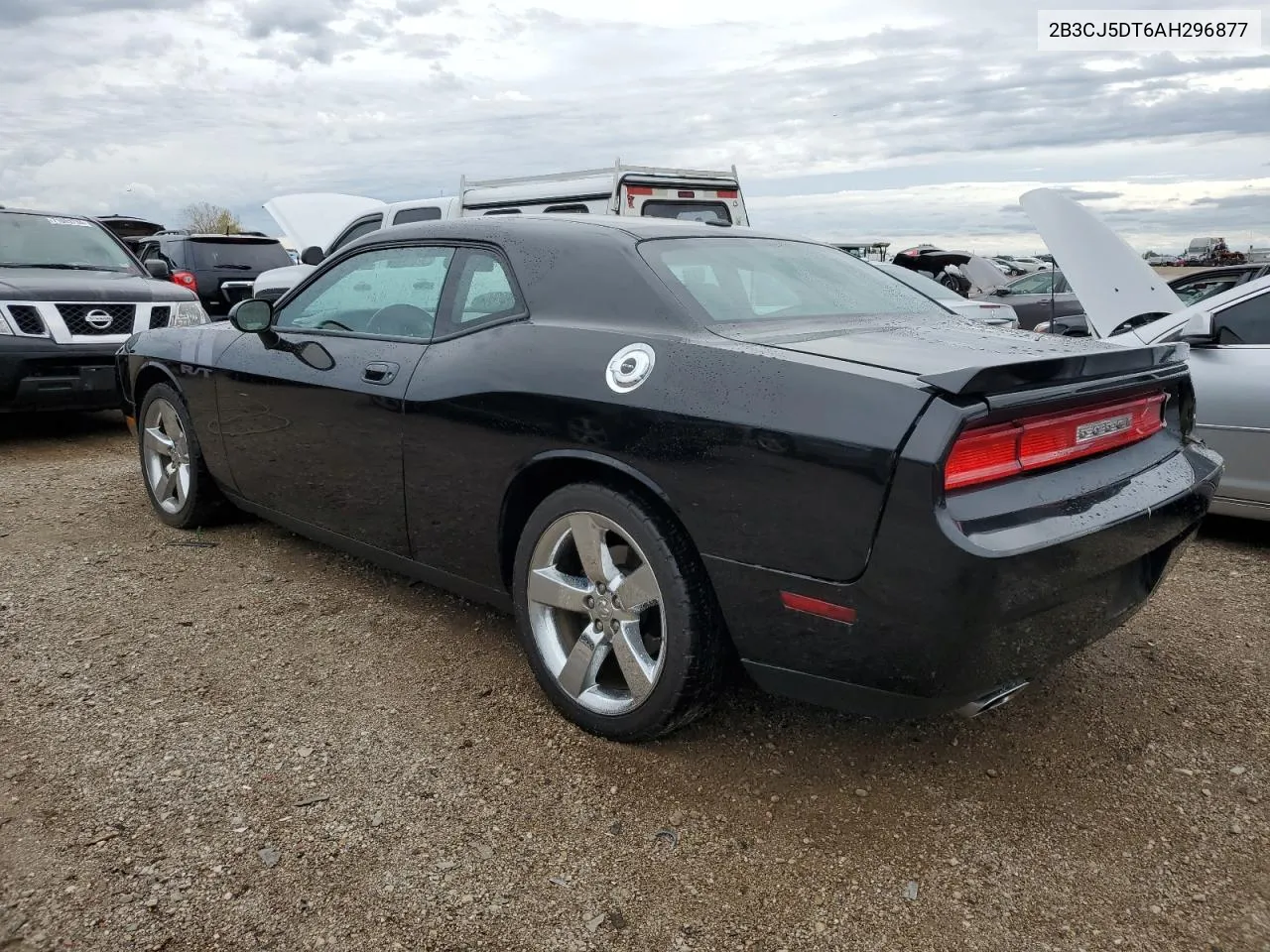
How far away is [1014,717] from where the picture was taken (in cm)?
300

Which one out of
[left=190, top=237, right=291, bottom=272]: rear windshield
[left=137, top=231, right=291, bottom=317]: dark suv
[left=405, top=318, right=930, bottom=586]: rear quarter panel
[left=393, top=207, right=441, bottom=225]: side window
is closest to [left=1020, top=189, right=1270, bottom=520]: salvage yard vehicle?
[left=405, top=318, right=930, bottom=586]: rear quarter panel

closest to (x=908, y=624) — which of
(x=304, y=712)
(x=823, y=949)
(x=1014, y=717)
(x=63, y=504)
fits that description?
(x=823, y=949)

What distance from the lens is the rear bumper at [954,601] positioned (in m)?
2.11

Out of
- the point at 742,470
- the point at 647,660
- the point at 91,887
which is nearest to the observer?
the point at 91,887

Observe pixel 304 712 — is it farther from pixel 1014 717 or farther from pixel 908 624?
pixel 1014 717

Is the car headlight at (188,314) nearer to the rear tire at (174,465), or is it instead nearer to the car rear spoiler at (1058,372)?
the rear tire at (174,465)

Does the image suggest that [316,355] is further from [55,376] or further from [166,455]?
[55,376]

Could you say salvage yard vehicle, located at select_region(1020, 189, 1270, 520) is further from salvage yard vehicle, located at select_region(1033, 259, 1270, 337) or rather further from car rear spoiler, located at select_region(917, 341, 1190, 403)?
car rear spoiler, located at select_region(917, 341, 1190, 403)

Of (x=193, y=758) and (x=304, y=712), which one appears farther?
(x=304, y=712)

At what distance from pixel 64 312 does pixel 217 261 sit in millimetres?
5420

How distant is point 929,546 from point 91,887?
1987 millimetres

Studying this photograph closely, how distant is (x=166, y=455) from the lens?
16.1 feet

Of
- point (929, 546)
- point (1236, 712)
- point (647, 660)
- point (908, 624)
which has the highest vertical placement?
point (929, 546)

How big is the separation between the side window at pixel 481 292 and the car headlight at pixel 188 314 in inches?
200
